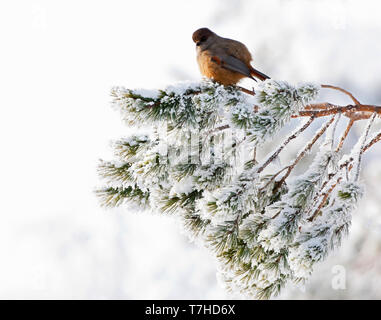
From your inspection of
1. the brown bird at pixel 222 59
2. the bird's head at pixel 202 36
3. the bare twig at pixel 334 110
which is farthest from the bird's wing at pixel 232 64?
the bare twig at pixel 334 110

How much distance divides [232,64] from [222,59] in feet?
0.16

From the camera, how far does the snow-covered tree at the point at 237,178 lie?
4.09ft

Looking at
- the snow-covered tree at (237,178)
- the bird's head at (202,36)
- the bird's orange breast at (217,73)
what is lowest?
the snow-covered tree at (237,178)

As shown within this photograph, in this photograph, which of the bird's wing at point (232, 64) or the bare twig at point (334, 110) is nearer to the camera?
the bare twig at point (334, 110)

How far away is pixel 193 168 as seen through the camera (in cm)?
140

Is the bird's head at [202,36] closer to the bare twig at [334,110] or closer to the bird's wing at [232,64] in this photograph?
the bird's wing at [232,64]

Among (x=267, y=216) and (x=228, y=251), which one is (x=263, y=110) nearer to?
(x=267, y=216)

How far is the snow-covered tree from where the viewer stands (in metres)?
1.25

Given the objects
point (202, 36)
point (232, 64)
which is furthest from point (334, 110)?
point (202, 36)

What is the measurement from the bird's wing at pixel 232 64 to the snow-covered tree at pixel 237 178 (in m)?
0.36

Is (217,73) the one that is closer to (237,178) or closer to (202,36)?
(202,36)

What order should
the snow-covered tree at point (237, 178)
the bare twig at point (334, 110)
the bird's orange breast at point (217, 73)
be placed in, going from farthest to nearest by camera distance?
1. the bird's orange breast at point (217, 73)
2. the bare twig at point (334, 110)
3. the snow-covered tree at point (237, 178)

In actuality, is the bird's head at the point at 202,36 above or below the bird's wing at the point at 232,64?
above
